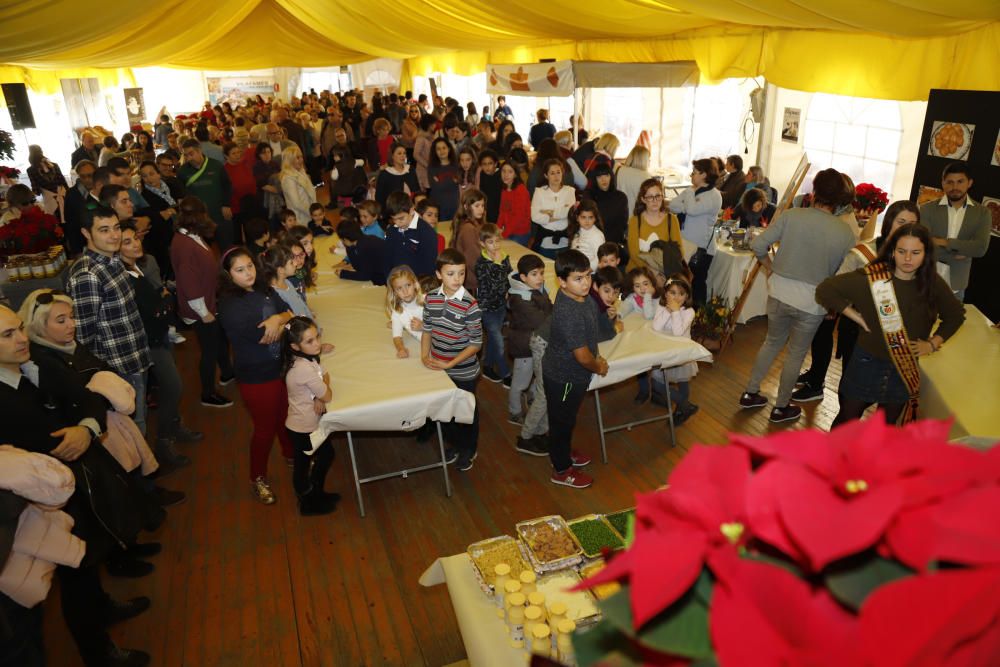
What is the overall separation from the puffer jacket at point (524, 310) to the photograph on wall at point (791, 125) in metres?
4.57

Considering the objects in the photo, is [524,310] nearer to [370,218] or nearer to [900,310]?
[370,218]

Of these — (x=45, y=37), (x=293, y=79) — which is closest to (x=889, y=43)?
(x=45, y=37)

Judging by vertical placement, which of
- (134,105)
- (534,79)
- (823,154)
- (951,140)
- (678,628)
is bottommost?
(678,628)

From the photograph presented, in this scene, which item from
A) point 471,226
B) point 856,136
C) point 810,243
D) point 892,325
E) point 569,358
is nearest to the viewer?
point 892,325

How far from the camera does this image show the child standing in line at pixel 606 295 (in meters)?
3.66

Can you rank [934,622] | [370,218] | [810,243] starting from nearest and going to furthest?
[934,622], [810,243], [370,218]

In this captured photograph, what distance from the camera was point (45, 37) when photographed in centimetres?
611

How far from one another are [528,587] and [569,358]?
148 cm

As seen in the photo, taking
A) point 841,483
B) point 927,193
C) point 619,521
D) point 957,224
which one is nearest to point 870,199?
point 927,193

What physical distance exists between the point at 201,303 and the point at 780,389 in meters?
3.84

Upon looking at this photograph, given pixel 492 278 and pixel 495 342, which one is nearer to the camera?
pixel 492 278

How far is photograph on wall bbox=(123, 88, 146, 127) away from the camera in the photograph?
1748 centimetres

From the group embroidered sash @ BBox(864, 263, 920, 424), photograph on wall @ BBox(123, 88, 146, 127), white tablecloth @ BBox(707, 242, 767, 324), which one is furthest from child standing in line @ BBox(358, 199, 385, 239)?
photograph on wall @ BBox(123, 88, 146, 127)

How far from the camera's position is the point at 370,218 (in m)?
4.84
